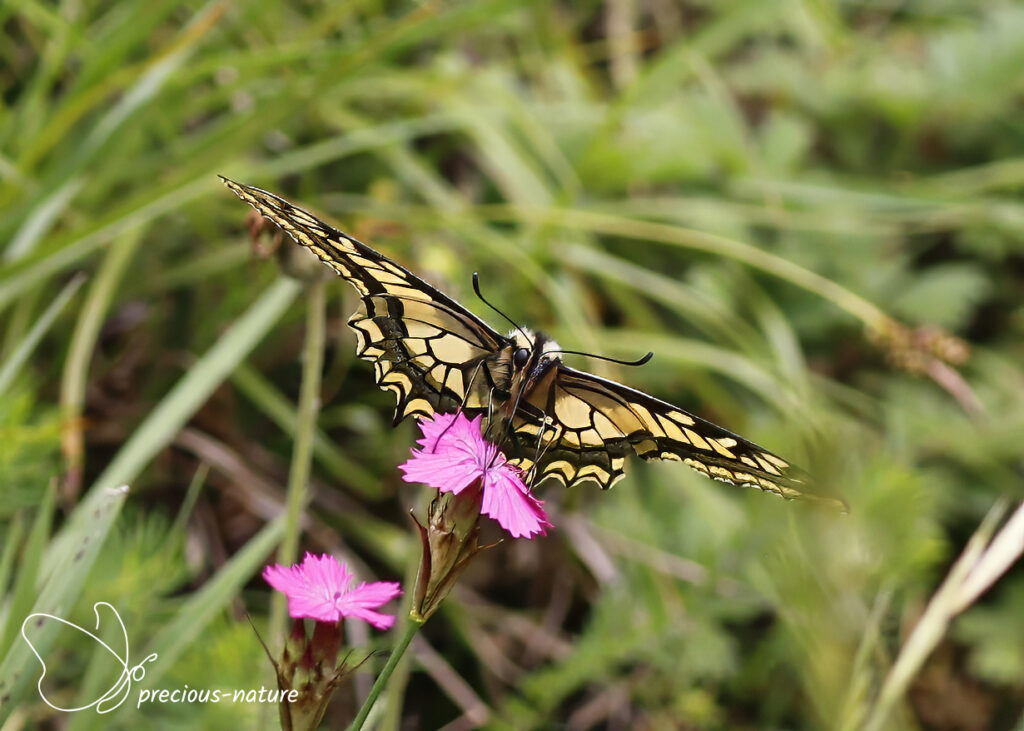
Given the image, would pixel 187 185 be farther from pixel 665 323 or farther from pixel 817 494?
pixel 817 494

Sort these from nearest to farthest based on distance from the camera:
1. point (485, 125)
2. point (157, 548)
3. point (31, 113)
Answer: point (157, 548) → point (31, 113) → point (485, 125)

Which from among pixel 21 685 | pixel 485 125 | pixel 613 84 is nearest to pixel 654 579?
pixel 485 125

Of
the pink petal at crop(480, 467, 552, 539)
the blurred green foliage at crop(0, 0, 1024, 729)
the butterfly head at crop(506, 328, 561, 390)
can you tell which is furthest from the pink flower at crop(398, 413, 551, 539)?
the blurred green foliage at crop(0, 0, 1024, 729)

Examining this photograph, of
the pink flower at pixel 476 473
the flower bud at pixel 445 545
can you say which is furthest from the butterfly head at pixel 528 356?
the flower bud at pixel 445 545

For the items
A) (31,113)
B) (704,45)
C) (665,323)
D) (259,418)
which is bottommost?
(259,418)

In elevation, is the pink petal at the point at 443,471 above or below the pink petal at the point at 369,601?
above

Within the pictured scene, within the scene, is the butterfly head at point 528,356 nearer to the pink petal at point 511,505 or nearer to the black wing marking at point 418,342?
the black wing marking at point 418,342

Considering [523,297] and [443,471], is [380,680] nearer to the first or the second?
[443,471]

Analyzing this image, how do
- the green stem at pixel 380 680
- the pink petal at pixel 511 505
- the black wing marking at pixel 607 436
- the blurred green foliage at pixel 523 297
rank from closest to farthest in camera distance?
1. the green stem at pixel 380 680
2. the pink petal at pixel 511 505
3. the black wing marking at pixel 607 436
4. the blurred green foliage at pixel 523 297
